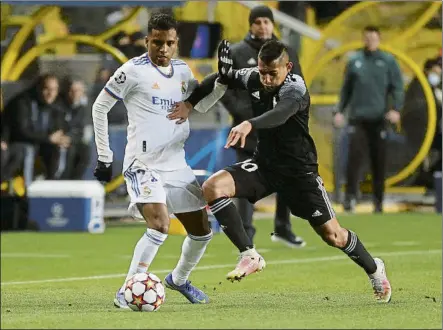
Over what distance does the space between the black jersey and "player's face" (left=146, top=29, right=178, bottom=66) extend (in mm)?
586

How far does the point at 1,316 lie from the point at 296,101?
2.63m

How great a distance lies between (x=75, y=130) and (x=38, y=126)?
78 cm

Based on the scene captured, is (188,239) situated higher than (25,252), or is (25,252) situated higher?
(188,239)

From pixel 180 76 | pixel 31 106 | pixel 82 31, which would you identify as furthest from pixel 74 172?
pixel 180 76

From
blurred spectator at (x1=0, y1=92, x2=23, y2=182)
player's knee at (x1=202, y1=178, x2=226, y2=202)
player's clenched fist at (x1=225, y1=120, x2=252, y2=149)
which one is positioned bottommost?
blurred spectator at (x1=0, y1=92, x2=23, y2=182)

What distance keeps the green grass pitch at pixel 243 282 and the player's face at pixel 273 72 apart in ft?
5.34

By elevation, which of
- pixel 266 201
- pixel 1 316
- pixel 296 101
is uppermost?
pixel 296 101

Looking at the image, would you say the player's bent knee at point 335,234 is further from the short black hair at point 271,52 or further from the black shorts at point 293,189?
the short black hair at point 271,52

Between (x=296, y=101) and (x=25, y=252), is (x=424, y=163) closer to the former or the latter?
(x=25, y=252)

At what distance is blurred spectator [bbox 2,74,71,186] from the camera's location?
1984cm

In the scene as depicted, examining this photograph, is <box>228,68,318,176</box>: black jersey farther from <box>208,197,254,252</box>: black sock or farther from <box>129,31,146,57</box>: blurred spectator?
<box>129,31,146,57</box>: blurred spectator

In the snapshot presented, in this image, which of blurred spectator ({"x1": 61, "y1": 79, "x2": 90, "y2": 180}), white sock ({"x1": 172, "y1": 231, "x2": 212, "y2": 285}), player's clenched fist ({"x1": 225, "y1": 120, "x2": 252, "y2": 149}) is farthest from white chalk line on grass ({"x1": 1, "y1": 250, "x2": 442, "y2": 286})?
blurred spectator ({"x1": 61, "y1": 79, "x2": 90, "y2": 180})

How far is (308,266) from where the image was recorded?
14.8 m

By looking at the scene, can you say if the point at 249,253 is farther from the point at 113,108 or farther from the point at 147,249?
the point at 113,108
